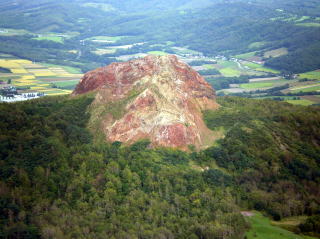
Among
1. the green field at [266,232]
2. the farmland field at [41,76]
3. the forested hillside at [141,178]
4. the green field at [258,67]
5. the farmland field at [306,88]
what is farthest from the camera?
the green field at [258,67]

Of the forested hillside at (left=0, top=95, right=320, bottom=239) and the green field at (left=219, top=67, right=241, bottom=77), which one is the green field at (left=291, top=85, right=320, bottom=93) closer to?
the green field at (left=219, top=67, right=241, bottom=77)

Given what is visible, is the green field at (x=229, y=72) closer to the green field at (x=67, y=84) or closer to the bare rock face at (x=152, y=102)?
the green field at (x=67, y=84)

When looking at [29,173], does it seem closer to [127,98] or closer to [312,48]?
[127,98]

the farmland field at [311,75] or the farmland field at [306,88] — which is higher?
the farmland field at [311,75]

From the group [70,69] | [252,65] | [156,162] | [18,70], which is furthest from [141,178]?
[252,65]

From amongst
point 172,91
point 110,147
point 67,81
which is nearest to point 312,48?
point 67,81

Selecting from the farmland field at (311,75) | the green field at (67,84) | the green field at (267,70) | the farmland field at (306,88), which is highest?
the green field at (67,84)

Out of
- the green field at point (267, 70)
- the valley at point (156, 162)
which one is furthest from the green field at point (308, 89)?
the valley at point (156, 162)
